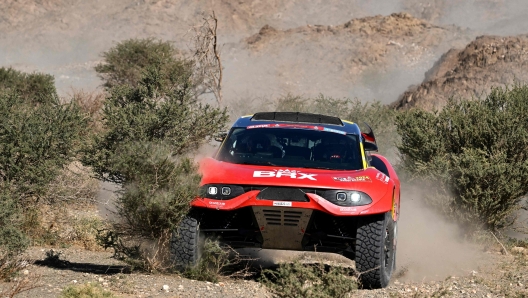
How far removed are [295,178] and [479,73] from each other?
104ft

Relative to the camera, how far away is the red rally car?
8.34 meters

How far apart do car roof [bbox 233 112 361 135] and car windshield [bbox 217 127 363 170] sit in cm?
19

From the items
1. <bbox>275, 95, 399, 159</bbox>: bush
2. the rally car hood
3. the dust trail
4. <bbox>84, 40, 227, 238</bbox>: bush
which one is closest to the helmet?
the rally car hood

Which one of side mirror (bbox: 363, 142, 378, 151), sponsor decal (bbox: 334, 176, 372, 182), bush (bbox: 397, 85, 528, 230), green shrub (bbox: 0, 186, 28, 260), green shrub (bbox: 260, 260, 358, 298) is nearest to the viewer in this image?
green shrub (bbox: 260, 260, 358, 298)

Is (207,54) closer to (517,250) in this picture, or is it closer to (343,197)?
(517,250)

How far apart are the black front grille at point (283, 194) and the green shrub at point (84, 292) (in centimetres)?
183

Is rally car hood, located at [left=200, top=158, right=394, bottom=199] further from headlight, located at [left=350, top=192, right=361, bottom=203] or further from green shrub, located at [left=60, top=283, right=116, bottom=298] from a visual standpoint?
green shrub, located at [left=60, top=283, right=116, bottom=298]

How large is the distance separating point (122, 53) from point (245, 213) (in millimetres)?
30174

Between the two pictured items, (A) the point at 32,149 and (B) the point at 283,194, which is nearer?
(B) the point at 283,194

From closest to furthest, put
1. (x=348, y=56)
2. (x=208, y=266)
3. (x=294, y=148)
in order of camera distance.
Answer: (x=208, y=266), (x=294, y=148), (x=348, y=56)

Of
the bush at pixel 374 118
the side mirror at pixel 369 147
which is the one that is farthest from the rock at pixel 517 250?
the bush at pixel 374 118

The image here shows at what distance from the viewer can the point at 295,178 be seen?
8477 millimetres

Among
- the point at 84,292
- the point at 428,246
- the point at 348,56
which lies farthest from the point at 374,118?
the point at 348,56

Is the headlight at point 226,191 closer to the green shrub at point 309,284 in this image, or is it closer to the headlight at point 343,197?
the headlight at point 343,197
